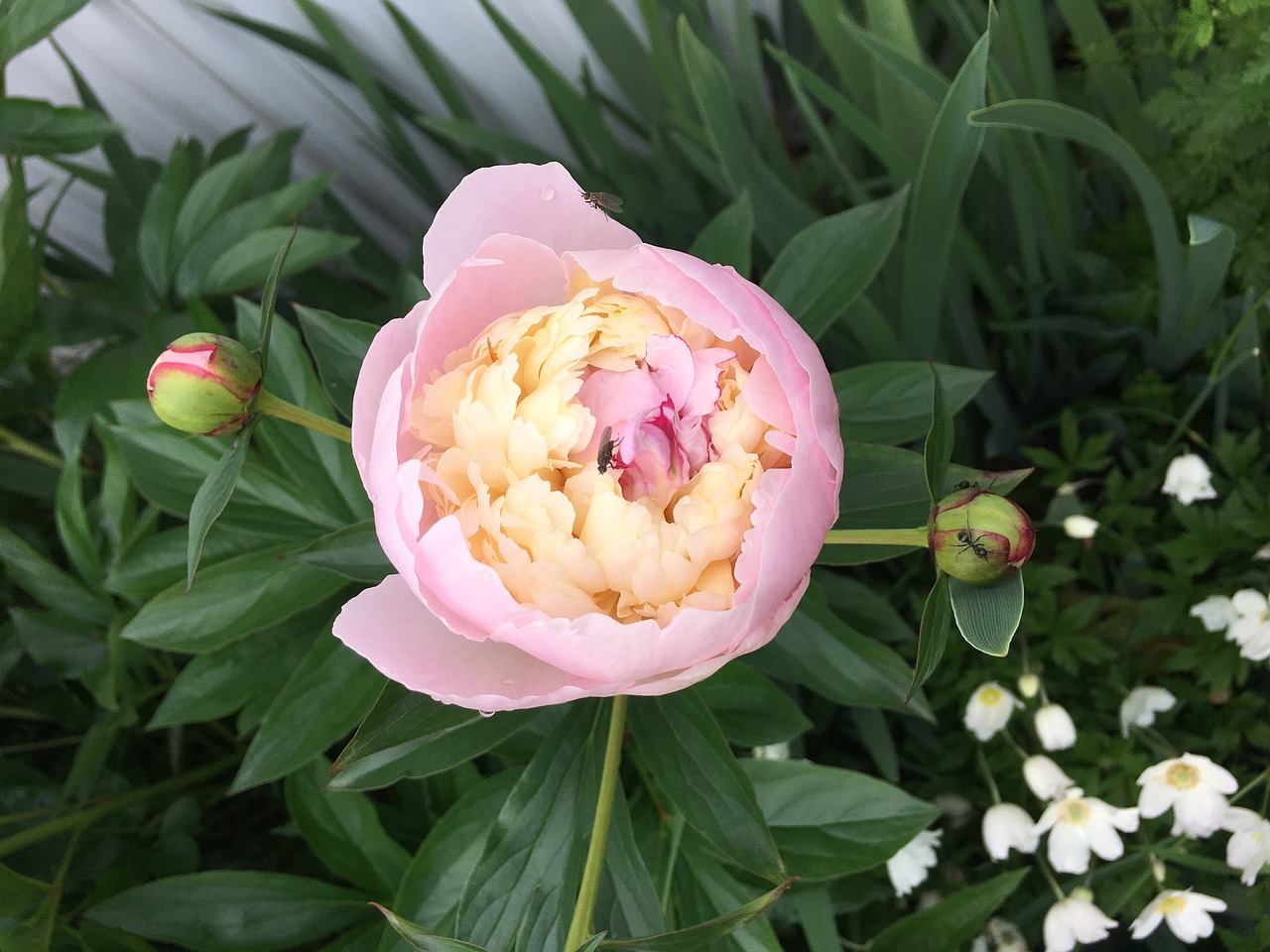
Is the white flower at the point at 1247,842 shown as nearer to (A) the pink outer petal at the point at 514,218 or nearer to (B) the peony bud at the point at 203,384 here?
(A) the pink outer petal at the point at 514,218

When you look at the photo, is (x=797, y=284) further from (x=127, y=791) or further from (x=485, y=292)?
(x=127, y=791)

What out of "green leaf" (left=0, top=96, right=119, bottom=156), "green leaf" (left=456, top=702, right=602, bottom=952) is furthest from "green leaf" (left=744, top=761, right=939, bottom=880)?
"green leaf" (left=0, top=96, right=119, bottom=156)

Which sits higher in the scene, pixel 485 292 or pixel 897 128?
pixel 485 292

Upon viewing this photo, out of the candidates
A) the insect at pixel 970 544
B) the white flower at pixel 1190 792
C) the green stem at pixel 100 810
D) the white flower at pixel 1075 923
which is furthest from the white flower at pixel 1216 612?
the green stem at pixel 100 810

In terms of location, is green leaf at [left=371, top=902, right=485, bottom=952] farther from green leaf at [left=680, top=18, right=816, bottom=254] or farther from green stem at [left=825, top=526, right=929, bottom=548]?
green leaf at [left=680, top=18, right=816, bottom=254]

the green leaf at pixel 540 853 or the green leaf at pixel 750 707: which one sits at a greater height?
the green leaf at pixel 540 853

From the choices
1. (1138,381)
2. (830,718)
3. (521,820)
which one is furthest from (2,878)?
(1138,381)

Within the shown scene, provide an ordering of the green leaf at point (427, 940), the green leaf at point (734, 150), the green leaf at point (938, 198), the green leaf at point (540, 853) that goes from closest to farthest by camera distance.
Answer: the green leaf at point (427, 940) < the green leaf at point (540, 853) < the green leaf at point (938, 198) < the green leaf at point (734, 150)
